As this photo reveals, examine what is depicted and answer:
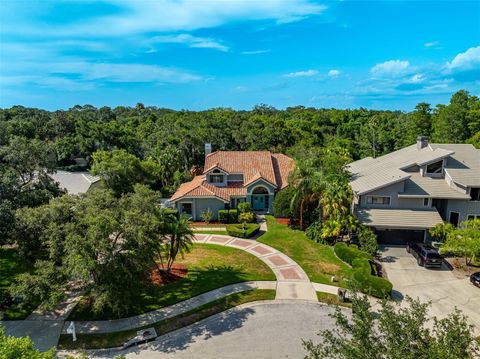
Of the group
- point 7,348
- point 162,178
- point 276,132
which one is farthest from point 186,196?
point 276,132

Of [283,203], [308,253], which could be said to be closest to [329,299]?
[308,253]

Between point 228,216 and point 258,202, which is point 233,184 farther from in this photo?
point 228,216

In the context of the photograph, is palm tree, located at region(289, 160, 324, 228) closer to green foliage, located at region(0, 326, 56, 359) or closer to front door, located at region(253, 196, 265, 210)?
front door, located at region(253, 196, 265, 210)

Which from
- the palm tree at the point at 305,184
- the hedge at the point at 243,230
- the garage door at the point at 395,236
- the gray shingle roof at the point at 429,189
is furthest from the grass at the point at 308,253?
the gray shingle roof at the point at 429,189

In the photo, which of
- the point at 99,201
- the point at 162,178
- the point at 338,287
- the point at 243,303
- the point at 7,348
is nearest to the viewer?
the point at 7,348

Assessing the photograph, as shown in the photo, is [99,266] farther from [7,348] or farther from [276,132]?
[276,132]

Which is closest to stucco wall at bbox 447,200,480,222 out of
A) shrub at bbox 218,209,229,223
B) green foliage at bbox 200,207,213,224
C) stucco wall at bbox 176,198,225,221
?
shrub at bbox 218,209,229,223

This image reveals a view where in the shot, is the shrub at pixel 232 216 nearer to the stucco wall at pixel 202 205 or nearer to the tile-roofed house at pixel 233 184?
the tile-roofed house at pixel 233 184
